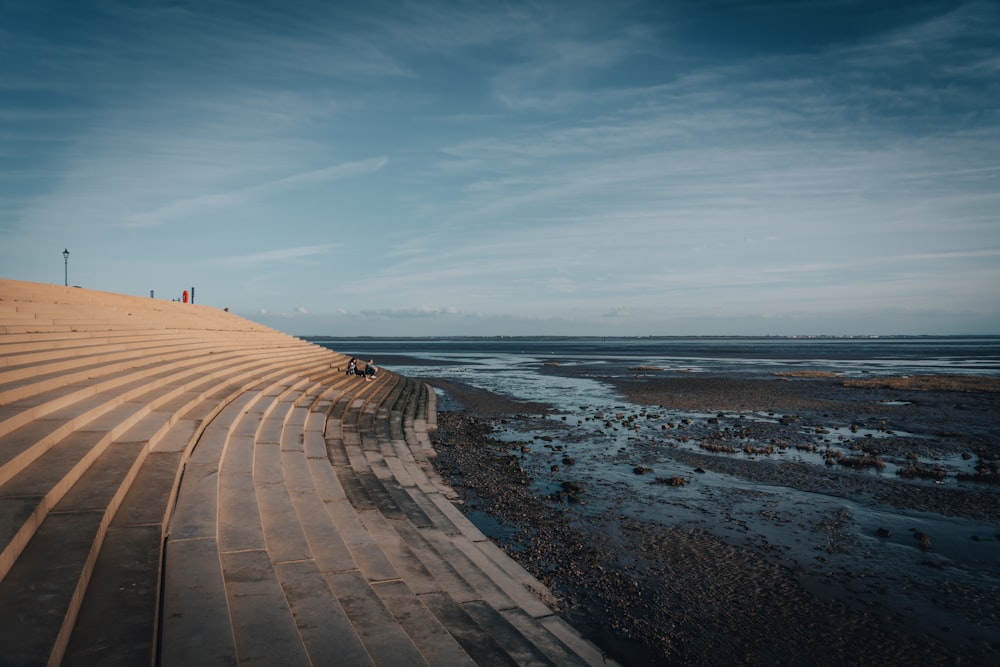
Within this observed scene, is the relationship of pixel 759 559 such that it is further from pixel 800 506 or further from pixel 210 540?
pixel 210 540

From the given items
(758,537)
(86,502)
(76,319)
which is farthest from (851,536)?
(76,319)

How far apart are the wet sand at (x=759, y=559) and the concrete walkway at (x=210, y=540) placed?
1068 millimetres

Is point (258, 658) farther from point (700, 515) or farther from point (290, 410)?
point (290, 410)

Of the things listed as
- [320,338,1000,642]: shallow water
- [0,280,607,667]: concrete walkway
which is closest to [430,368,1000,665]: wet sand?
[320,338,1000,642]: shallow water

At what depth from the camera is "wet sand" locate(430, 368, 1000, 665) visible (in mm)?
7152

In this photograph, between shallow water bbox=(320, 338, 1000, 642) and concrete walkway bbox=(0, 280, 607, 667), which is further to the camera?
shallow water bbox=(320, 338, 1000, 642)

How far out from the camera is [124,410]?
859 centimetres

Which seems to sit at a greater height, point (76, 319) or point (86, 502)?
point (76, 319)

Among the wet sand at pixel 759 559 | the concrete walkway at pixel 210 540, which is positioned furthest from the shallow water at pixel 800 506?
the concrete walkway at pixel 210 540

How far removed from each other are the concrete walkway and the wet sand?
3.50ft

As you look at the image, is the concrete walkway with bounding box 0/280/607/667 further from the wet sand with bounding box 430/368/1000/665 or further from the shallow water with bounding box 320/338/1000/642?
the shallow water with bounding box 320/338/1000/642

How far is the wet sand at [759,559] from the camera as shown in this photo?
715 cm

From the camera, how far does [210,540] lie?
5789 mm

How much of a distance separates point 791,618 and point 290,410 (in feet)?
40.7
